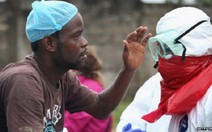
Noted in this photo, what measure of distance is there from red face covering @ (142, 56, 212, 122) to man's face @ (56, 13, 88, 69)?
1.64 feet

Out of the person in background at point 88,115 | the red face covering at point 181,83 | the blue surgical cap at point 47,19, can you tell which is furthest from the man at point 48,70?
the person in background at point 88,115

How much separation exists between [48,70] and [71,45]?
20 cm

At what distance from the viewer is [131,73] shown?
4301 millimetres

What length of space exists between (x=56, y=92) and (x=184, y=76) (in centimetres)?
75

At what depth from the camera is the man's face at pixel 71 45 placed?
384 centimetres

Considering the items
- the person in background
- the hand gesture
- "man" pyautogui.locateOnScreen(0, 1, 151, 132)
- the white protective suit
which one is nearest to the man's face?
"man" pyautogui.locateOnScreen(0, 1, 151, 132)

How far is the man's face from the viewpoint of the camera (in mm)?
3836

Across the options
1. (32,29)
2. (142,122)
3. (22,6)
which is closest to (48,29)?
(32,29)

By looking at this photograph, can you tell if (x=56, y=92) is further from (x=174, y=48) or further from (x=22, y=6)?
(x=22, y=6)

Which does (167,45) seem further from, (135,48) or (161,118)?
(161,118)

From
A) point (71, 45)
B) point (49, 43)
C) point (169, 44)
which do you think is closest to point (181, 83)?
point (169, 44)

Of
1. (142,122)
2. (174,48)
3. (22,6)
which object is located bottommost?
(22,6)

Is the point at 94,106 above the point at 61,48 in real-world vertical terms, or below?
below

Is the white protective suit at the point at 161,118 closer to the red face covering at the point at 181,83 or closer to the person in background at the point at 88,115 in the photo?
the red face covering at the point at 181,83
